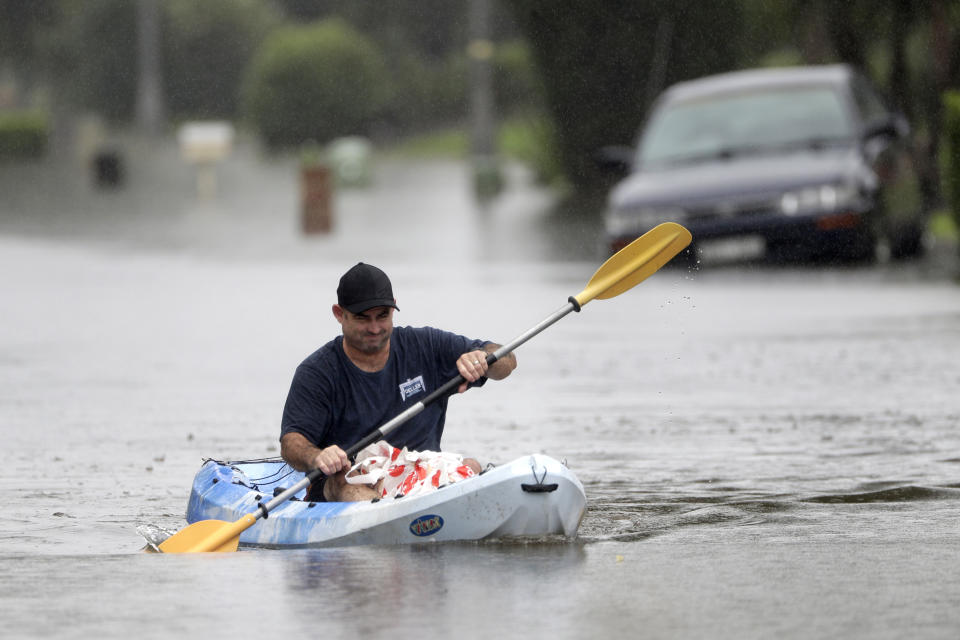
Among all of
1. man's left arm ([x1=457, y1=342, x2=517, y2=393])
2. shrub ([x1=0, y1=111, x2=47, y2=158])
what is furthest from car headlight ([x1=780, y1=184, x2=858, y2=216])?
shrub ([x1=0, y1=111, x2=47, y2=158])

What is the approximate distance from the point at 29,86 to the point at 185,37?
16.0m

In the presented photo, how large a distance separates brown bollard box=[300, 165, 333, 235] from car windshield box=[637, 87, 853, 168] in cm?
819

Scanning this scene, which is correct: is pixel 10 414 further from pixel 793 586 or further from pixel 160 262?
pixel 160 262

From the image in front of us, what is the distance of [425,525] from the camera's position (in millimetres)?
8344

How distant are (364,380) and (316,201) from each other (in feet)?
71.5

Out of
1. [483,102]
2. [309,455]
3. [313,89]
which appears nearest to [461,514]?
[309,455]

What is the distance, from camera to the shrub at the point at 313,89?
195ft

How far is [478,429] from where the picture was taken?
12102mm

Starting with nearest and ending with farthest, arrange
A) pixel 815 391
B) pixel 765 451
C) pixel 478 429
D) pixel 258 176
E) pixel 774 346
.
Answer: pixel 765 451 < pixel 478 429 < pixel 815 391 < pixel 774 346 < pixel 258 176

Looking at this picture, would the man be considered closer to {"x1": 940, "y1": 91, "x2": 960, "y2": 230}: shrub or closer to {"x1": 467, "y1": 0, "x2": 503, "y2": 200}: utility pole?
{"x1": 940, "y1": 91, "x2": 960, "y2": 230}: shrub

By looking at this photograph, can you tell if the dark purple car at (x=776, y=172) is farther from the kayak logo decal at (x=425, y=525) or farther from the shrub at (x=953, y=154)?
the kayak logo decal at (x=425, y=525)

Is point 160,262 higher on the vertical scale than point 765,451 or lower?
higher

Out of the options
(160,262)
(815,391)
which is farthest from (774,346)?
(160,262)

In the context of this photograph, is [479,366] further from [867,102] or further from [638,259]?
[867,102]
